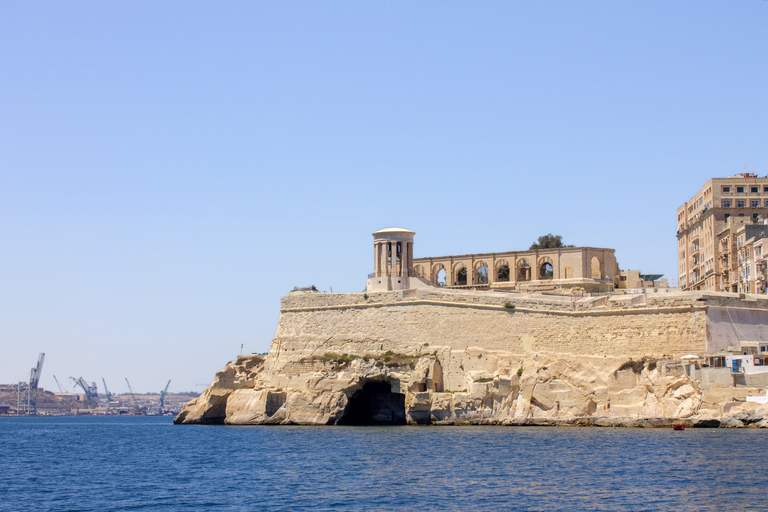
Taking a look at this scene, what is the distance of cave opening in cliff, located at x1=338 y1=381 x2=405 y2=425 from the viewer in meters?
50.4

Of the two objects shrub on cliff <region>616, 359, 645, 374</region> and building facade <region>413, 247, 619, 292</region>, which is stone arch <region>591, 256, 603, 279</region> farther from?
shrub on cliff <region>616, 359, 645, 374</region>

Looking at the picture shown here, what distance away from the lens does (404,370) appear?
47.6m

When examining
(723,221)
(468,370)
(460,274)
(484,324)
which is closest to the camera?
(468,370)

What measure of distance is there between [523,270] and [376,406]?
13022 millimetres

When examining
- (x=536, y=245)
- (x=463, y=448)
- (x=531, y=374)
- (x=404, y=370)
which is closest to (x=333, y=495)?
(x=463, y=448)

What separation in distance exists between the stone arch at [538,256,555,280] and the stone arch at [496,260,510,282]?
2154 millimetres

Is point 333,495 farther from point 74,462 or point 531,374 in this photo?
point 531,374

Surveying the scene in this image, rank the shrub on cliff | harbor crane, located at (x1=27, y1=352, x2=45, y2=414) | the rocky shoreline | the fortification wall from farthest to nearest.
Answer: harbor crane, located at (x1=27, y1=352, x2=45, y2=414), the fortification wall, the shrub on cliff, the rocky shoreline

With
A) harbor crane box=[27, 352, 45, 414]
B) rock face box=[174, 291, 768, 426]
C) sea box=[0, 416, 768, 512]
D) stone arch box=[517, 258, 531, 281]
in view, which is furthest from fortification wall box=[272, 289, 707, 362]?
harbor crane box=[27, 352, 45, 414]

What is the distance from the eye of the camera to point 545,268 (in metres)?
56.8

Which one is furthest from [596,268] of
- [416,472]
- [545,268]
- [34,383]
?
[34,383]

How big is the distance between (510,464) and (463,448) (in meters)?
4.89

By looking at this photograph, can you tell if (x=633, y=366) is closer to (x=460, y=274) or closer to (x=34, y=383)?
(x=460, y=274)

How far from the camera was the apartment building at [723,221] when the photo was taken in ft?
202
